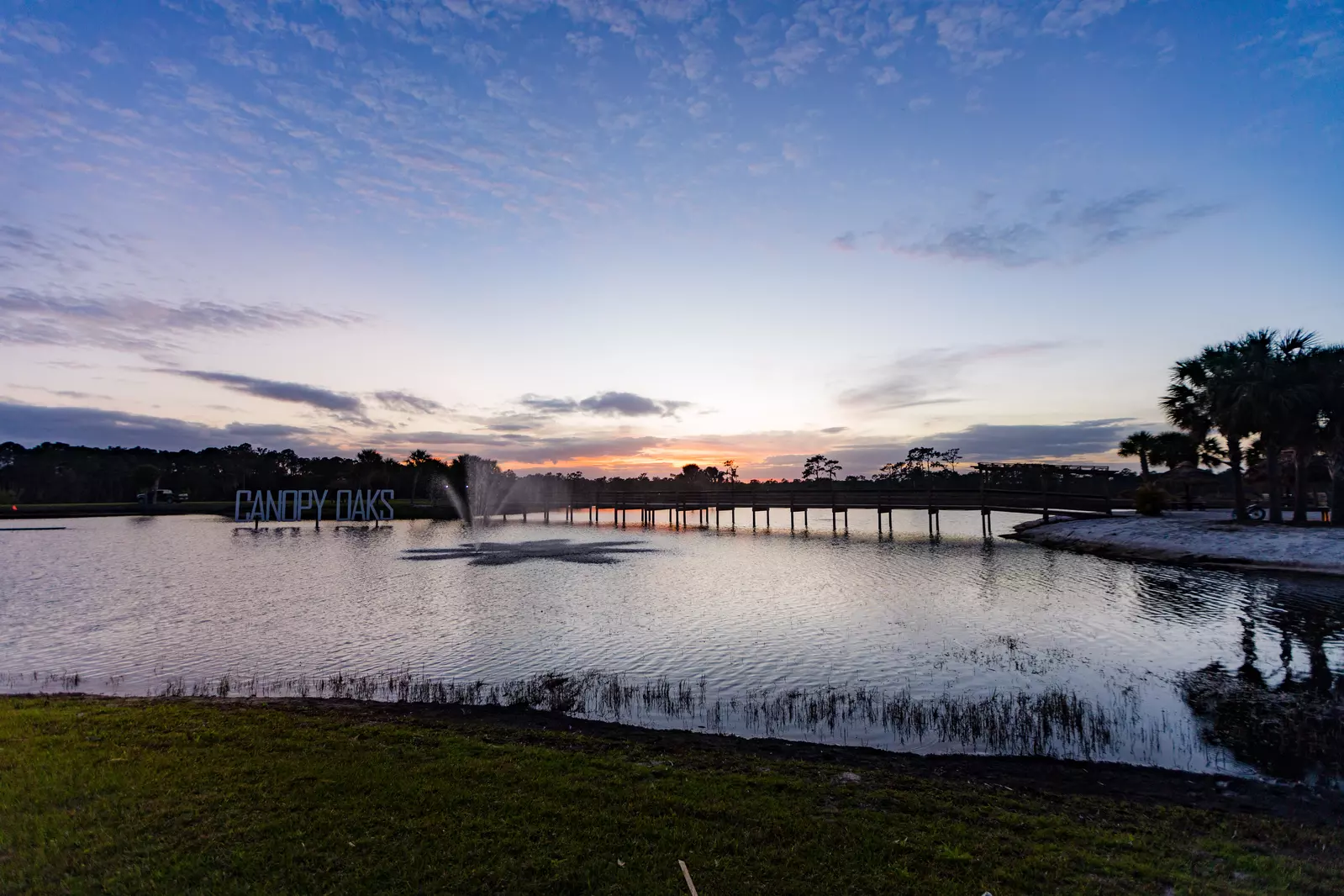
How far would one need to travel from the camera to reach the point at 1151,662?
18156mm

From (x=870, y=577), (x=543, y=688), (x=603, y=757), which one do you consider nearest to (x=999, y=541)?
(x=870, y=577)

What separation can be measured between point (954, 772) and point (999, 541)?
54.3 meters

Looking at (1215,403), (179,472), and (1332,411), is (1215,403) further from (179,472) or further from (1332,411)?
(179,472)

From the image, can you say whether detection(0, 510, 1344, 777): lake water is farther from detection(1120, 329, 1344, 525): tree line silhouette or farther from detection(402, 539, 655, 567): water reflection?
detection(1120, 329, 1344, 525): tree line silhouette

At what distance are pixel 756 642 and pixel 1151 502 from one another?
166 ft

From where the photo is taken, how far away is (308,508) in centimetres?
10394

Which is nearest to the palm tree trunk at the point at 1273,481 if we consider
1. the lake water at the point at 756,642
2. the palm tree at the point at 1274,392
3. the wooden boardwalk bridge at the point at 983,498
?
the palm tree at the point at 1274,392

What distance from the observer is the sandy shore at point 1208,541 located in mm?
34750

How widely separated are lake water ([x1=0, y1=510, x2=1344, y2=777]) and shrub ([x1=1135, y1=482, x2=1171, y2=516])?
1755 cm

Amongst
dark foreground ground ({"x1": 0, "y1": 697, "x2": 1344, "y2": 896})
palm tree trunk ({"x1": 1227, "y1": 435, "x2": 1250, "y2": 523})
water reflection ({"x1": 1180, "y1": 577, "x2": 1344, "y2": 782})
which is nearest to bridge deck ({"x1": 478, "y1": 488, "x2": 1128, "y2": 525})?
palm tree trunk ({"x1": 1227, "y1": 435, "x2": 1250, "y2": 523})

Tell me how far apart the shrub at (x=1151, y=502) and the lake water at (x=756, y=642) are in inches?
691

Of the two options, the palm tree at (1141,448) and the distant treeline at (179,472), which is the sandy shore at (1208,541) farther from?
the distant treeline at (179,472)

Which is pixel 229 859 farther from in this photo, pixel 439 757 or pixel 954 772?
pixel 954 772

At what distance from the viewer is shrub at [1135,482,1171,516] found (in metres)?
55.5
